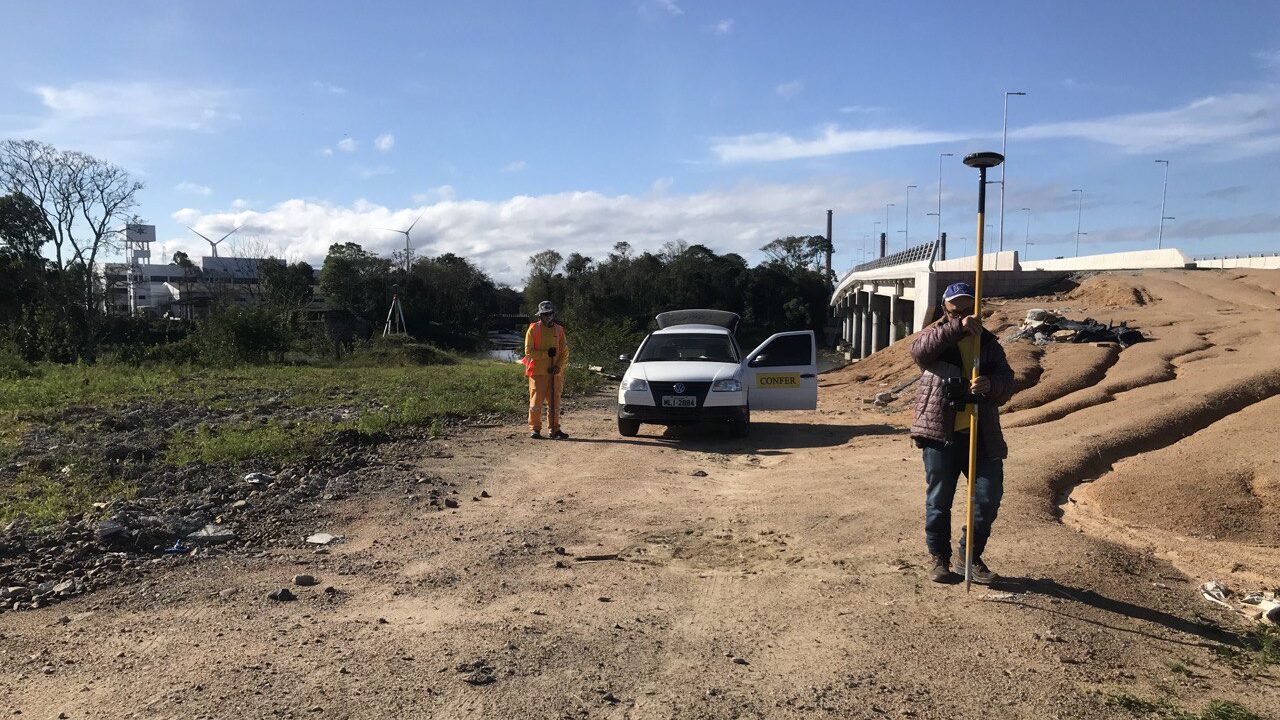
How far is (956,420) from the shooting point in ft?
15.3

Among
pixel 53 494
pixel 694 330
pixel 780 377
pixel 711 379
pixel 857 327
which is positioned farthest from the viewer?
pixel 857 327

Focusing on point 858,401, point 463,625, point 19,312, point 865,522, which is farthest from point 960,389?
point 19,312

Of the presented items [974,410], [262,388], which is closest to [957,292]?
[974,410]

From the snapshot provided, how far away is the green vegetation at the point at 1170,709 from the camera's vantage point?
317 cm

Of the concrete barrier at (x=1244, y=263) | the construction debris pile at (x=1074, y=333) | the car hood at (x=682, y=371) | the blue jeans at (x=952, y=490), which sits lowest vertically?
the blue jeans at (x=952, y=490)

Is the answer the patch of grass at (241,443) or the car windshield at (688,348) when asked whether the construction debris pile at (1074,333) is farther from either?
the patch of grass at (241,443)

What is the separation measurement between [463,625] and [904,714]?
2.20m

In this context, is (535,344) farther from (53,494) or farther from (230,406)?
(230,406)

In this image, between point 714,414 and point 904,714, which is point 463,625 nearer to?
point 904,714

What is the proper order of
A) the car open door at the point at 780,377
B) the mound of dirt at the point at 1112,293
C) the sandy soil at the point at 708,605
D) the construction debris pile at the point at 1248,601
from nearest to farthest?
the sandy soil at the point at 708,605, the construction debris pile at the point at 1248,601, the car open door at the point at 780,377, the mound of dirt at the point at 1112,293

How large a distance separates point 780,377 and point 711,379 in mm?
1535

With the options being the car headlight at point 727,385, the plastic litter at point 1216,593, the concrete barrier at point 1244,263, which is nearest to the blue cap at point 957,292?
the plastic litter at point 1216,593

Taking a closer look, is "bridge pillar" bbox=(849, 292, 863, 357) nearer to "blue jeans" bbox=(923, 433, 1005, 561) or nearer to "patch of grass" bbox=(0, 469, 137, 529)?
"patch of grass" bbox=(0, 469, 137, 529)

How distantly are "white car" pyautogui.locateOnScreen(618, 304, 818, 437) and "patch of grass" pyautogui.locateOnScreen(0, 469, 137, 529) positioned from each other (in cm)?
571
